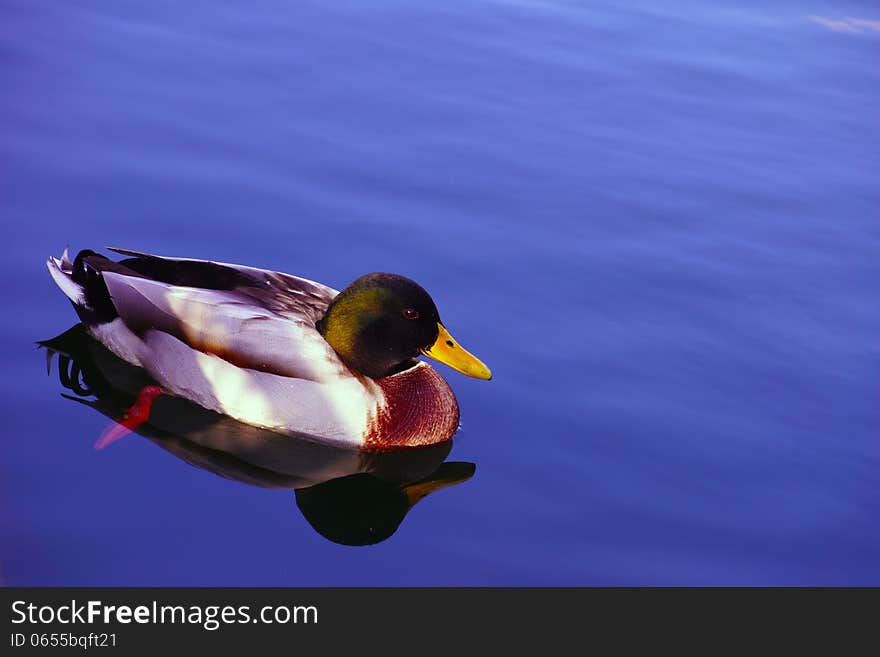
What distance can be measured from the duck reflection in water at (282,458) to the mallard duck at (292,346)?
9 centimetres

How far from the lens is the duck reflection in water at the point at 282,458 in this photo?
18.9ft

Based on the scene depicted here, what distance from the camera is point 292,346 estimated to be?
245 inches

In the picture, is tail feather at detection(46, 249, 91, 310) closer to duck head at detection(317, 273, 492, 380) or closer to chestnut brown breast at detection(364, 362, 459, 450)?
duck head at detection(317, 273, 492, 380)

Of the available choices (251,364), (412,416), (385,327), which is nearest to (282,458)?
(251,364)

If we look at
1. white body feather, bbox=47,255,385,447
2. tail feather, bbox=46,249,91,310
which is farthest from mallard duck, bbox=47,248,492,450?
tail feather, bbox=46,249,91,310

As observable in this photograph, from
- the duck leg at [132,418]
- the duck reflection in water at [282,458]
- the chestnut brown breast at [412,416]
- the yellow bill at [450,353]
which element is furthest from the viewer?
the yellow bill at [450,353]

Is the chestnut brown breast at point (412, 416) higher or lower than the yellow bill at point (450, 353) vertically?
lower

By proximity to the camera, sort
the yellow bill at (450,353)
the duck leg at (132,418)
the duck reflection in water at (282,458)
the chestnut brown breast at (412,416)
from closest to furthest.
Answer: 1. the duck reflection in water at (282,458)
2. the duck leg at (132,418)
3. the chestnut brown breast at (412,416)
4. the yellow bill at (450,353)

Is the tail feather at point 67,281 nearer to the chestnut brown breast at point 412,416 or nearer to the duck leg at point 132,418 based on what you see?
the duck leg at point 132,418

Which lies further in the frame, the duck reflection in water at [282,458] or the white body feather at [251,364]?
the white body feather at [251,364]

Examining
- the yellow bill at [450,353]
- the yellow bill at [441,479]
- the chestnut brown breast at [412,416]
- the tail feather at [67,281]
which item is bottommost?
the yellow bill at [441,479]

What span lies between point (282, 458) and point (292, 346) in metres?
0.53

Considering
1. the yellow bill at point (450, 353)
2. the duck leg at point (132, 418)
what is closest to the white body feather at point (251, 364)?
the duck leg at point (132, 418)
